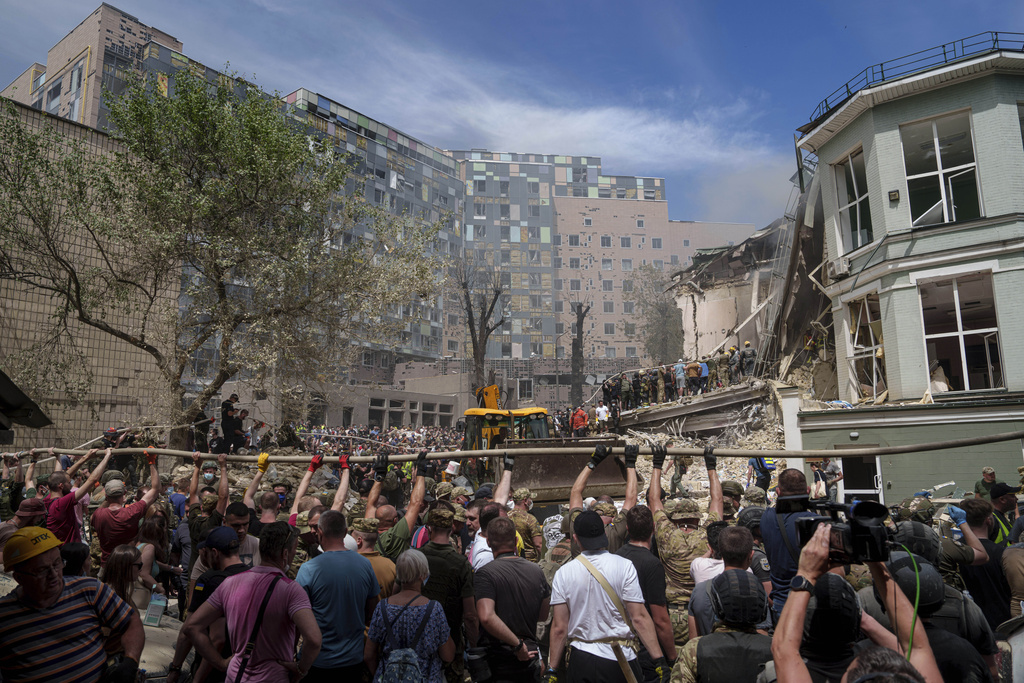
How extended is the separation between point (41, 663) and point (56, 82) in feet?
228

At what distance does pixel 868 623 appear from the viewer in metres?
2.74

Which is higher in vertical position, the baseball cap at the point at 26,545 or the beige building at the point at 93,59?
the beige building at the point at 93,59

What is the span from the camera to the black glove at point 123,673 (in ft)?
10.8

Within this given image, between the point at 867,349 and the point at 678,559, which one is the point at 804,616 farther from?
the point at 867,349

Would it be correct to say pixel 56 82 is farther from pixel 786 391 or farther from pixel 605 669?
pixel 605 669

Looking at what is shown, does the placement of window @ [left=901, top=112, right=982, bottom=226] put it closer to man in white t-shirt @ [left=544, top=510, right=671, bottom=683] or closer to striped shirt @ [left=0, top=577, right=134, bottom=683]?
man in white t-shirt @ [left=544, top=510, right=671, bottom=683]

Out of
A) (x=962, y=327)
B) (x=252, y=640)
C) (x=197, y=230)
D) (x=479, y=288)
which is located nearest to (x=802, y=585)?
(x=252, y=640)

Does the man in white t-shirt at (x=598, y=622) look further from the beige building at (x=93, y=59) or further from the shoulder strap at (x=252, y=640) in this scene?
the beige building at (x=93, y=59)

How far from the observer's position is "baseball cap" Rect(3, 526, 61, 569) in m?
3.22

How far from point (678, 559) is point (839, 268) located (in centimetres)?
1787

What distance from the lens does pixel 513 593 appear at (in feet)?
14.7

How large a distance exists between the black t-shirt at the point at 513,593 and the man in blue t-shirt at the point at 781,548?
1626 mm

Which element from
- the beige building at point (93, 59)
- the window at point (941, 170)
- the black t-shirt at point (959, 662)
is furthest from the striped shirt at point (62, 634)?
the beige building at point (93, 59)

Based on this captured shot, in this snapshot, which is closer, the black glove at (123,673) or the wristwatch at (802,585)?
the wristwatch at (802,585)
